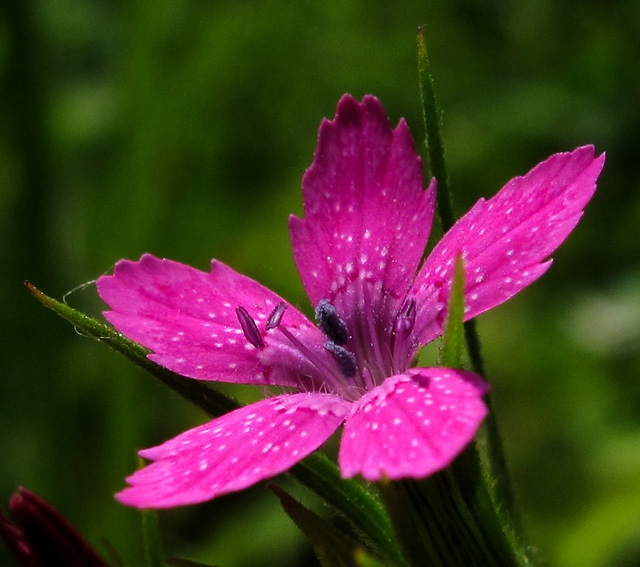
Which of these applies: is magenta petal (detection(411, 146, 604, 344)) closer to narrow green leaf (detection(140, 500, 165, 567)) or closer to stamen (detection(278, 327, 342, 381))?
stamen (detection(278, 327, 342, 381))

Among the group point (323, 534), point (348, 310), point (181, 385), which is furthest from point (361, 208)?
point (323, 534)

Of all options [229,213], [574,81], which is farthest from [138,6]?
[574,81]

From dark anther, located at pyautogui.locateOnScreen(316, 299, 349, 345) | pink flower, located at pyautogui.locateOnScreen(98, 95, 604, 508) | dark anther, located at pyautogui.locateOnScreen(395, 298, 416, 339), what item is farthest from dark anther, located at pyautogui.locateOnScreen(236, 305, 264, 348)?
dark anther, located at pyautogui.locateOnScreen(395, 298, 416, 339)

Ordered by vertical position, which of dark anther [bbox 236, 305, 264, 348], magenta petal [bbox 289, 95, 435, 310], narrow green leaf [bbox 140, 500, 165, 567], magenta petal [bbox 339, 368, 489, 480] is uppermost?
magenta petal [bbox 289, 95, 435, 310]

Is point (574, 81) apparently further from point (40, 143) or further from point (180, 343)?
point (180, 343)

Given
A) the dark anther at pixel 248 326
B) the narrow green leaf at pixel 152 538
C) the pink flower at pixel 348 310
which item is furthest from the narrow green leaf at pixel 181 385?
the narrow green leaf at pixel 152 538
